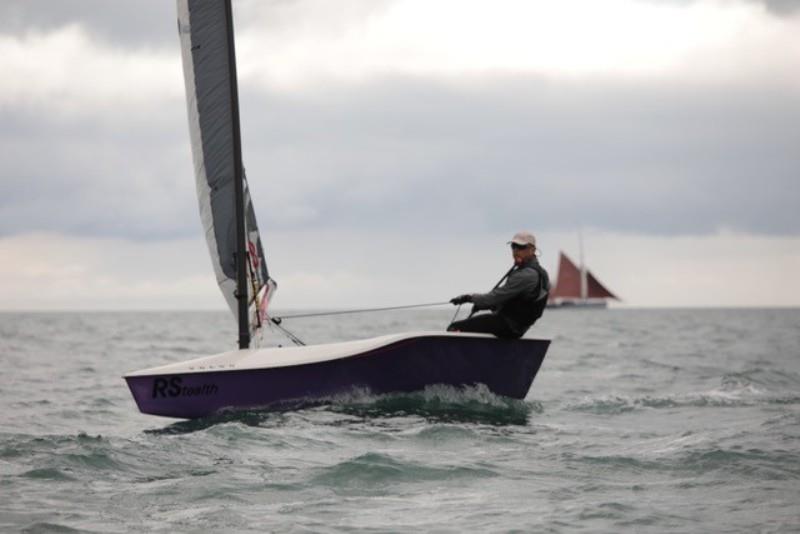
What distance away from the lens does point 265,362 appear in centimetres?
1423

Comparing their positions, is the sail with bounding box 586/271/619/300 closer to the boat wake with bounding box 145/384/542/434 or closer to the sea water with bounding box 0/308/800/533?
the sea water with bounding box 0/308/800/533

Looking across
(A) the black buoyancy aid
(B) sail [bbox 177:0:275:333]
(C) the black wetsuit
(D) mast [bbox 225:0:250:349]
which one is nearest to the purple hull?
(C) the black wetsuit

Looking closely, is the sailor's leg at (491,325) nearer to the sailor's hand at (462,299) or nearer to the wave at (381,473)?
the sailor's hand at (462,299)

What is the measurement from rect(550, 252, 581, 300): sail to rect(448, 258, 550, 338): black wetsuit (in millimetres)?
115262

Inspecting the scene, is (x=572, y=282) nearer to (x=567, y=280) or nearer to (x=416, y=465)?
(x=567, y=280)

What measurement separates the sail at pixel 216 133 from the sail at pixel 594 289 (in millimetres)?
110595

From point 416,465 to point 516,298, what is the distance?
3841 millimetres

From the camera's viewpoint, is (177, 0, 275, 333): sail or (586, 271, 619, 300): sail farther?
(586, 271, 619, 300): sail

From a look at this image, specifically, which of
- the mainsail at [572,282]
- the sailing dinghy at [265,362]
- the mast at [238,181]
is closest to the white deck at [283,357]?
the sailing dinghy at [265,362]

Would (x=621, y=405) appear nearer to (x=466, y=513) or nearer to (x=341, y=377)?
(x=341, y=377)

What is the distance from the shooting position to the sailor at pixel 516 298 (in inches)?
554

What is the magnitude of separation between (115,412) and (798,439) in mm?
9051

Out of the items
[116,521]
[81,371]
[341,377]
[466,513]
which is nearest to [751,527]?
[466,513]

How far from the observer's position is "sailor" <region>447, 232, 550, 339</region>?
Result: 14.1 m
